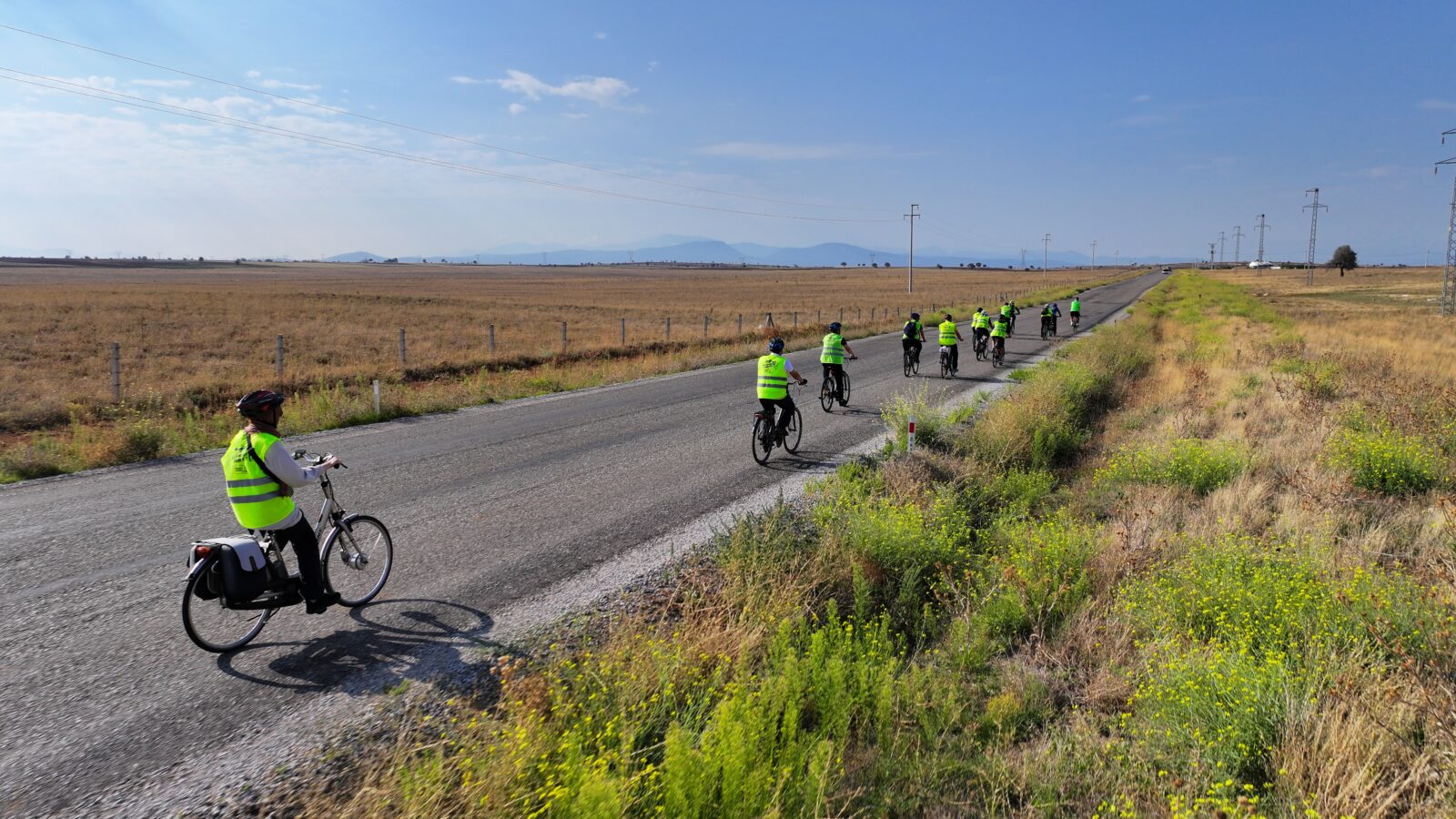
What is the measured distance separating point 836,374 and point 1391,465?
782cm

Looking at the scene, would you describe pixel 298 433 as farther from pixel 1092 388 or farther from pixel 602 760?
pixel 1092 388

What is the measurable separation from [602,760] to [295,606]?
3618 mm

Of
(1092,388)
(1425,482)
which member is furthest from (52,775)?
(1092,388)

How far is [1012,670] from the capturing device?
5023 millimetres

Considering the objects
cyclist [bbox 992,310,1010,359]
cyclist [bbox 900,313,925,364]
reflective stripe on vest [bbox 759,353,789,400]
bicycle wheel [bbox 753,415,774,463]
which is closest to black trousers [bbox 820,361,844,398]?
reflective stripe on vest [bbox 759,353,789,400]

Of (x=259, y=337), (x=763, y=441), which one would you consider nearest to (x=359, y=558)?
(x=763, y=441)

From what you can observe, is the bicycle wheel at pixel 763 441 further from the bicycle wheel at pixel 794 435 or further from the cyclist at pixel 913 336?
the cyclist at pixel 913 336

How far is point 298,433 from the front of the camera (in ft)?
38.4

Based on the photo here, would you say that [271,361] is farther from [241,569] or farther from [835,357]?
[241,569]

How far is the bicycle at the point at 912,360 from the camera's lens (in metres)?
18.5

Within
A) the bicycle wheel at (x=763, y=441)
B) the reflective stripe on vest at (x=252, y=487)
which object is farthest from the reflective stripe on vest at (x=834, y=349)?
the reflective stripe on vest at (x=252, y=487)

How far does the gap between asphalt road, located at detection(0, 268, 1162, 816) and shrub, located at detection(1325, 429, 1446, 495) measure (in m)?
5.93

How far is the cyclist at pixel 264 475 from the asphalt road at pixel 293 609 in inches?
32.1

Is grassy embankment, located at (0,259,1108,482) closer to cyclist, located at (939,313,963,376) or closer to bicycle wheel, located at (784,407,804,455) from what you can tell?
cyclist, located at (939,313,963,376)
